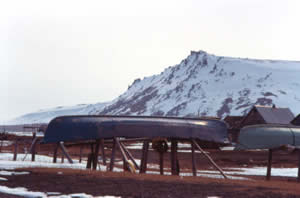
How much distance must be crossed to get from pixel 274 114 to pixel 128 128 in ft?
217

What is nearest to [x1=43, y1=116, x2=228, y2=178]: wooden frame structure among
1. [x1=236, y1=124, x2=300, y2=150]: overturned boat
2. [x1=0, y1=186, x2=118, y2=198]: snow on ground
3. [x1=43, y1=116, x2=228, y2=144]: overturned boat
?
[x1=43, y1=116, x2=228, y2=144]: overturned boat

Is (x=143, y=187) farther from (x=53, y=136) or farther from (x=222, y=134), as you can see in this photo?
(x=222, y=134)

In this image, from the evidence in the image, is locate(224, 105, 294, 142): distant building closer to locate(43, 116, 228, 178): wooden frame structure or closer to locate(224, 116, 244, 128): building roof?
locate(224, 116, 244, 128): building roof

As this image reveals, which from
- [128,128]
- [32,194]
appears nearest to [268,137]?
[128,128]

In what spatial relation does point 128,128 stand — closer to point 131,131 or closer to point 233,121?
point 131,131

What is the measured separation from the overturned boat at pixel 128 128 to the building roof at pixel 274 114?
191 ft

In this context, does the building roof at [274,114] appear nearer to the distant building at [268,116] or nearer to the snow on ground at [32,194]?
the distant building at [268,116]

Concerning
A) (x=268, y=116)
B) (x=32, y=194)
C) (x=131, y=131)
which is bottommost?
(x=268, y=116)

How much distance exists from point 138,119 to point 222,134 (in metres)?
5.90

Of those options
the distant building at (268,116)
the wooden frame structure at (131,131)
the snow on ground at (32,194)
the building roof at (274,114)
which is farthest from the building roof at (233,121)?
the snow on ground at (32,194)

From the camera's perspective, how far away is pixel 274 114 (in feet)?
Answer: 304

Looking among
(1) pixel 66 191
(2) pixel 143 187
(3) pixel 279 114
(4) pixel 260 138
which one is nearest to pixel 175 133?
(4) pixel 260 138

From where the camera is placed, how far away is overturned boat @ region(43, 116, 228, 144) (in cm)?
2936

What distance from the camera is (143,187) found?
20.7 meters
